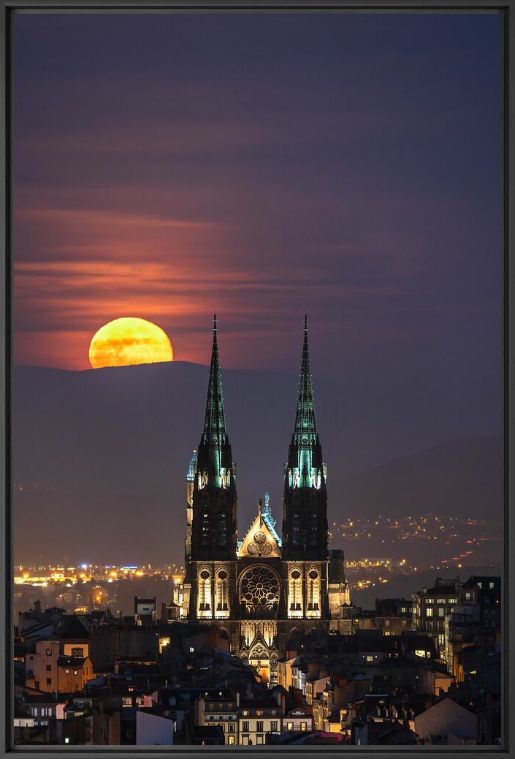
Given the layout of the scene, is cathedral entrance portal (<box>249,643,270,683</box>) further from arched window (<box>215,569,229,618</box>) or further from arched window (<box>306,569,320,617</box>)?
arched window (<box>306,569,320,617</box>)

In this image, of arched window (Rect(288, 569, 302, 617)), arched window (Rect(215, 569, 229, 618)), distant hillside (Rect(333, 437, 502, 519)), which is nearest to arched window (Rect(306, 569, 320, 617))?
arched window (Rect(288, 569, 302, 617))

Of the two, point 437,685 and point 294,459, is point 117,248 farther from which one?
point 294,459

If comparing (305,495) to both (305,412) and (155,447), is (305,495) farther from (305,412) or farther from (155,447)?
(155,447)

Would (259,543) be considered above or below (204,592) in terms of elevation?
above

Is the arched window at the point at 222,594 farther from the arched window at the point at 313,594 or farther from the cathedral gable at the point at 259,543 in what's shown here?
the arched window at the point at 313,594

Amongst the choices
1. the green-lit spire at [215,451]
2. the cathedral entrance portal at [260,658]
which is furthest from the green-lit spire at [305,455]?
the cathedral entrance portal at [260,658]

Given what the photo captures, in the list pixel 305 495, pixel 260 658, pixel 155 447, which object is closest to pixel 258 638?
pixel 260 658

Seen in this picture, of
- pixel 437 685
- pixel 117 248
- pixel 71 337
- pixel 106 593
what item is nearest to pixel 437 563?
pixel 437 685
